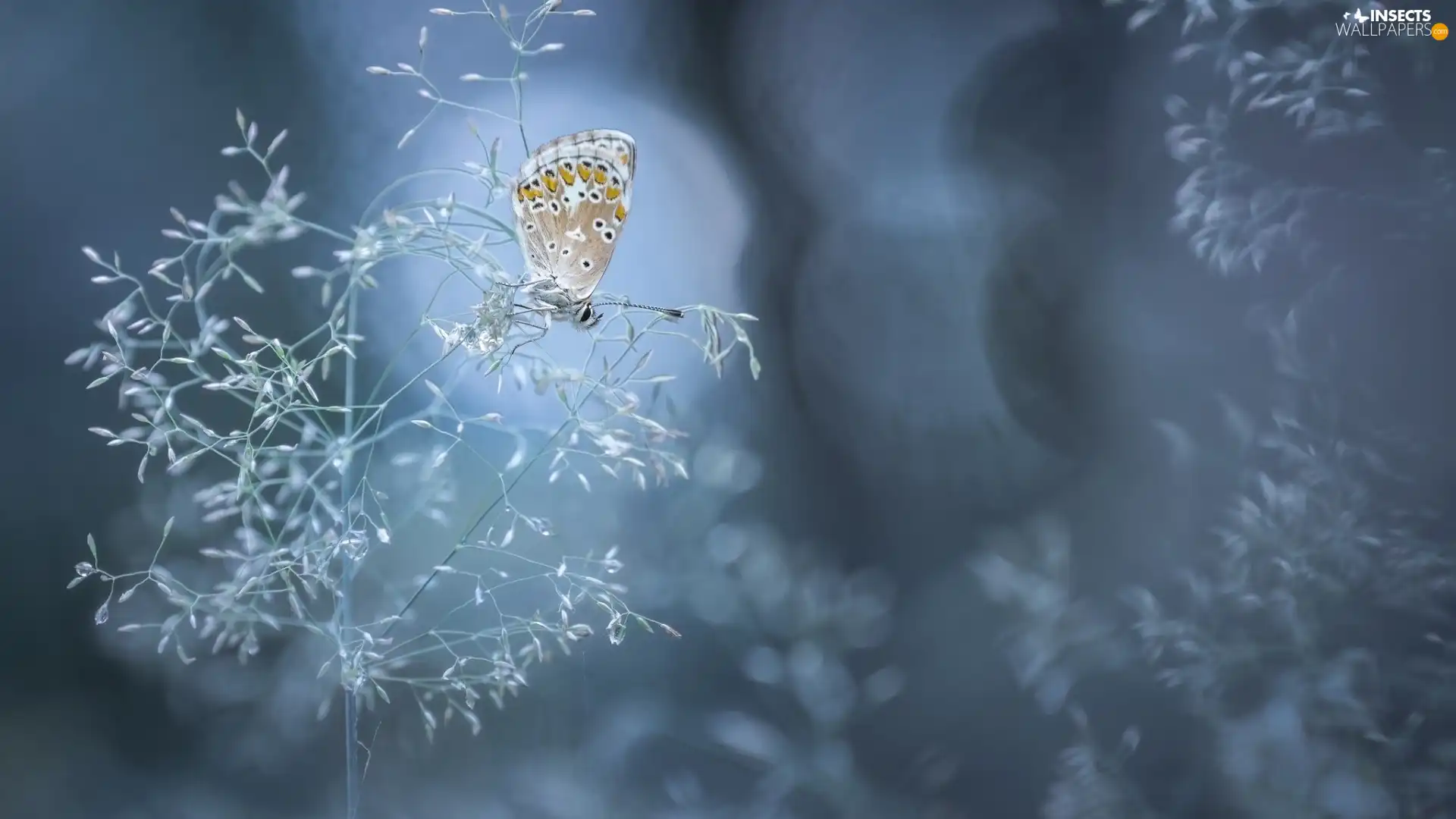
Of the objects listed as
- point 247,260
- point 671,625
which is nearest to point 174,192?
point 247,260

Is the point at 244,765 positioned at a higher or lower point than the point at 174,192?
lower

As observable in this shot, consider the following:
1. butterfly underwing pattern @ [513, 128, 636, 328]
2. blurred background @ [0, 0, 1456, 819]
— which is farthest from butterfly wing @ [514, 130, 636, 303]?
blurred background @ [0, 0, 1456, 819]

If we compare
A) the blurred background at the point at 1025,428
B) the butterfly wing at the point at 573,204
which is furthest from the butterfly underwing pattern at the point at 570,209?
the blurred background at the point at 1025,428

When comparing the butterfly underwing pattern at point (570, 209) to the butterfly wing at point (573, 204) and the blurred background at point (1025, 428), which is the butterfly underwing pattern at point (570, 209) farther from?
the blurred background at point (1025, 428)

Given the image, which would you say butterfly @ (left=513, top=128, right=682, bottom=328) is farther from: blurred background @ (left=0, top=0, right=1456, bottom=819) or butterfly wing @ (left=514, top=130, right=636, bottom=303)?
blurred background @ (left=0, top=0, right=1456, bottom=819)

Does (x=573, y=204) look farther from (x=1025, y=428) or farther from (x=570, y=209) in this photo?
(x=1025, y=428)

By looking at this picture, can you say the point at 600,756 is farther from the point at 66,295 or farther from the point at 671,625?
the point at 66,295

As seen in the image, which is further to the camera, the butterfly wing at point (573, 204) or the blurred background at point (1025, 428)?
the blurred background at point (1025, 428)
